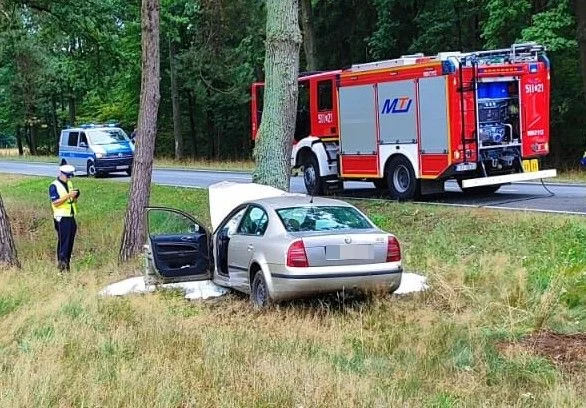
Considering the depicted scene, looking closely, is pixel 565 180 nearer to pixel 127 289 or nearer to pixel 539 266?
pixel 539 266

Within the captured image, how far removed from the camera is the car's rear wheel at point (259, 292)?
29.5 ft

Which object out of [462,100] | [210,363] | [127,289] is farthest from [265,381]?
[462,100]

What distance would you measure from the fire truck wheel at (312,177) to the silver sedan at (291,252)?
9.28 meters

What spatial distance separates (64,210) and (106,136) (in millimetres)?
21782

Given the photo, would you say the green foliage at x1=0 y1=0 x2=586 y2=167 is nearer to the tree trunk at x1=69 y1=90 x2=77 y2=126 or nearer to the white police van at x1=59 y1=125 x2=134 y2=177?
the tree trunk at x1=69 y1=90 x2=77 y2=126

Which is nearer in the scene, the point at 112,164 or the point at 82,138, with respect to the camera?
the point at 112,164

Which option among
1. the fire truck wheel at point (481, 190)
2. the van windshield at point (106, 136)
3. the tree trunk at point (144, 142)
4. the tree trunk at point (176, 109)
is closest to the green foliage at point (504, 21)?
the fire truck wheel at point (481, 190)

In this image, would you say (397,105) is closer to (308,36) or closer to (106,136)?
(308,36)

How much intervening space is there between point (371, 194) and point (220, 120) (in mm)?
37762

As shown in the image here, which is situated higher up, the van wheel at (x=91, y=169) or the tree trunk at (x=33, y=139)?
the tree trunk at (x=33, y=139)

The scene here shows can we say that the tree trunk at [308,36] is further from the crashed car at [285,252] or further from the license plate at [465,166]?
the crashed car at [285,252]

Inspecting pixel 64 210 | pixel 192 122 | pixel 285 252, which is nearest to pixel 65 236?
pixel 64 210

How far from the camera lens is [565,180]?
20547mm

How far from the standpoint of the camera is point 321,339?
727 cm
